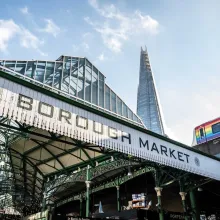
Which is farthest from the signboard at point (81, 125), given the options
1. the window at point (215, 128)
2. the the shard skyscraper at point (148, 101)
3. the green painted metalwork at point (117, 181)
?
Answer: the the shard skyscraper at point (148, 101)

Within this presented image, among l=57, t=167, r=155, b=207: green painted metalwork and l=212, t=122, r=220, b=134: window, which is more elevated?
l=212, t=122, r=220, b=134: window

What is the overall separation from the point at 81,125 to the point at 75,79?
17.7 meters

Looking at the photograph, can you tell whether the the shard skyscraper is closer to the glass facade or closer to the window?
the glass facade

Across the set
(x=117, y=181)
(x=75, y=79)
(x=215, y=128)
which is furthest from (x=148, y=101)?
(x=117, y=181)

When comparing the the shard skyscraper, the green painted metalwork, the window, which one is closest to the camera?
the green painted metalwork

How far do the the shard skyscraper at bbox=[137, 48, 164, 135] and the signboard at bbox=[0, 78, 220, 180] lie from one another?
147 m

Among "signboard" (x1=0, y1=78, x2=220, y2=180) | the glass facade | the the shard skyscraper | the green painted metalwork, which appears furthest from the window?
the the shard skyscraper

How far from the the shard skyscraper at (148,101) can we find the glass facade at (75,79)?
131854 mm

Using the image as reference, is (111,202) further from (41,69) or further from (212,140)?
(41,69)

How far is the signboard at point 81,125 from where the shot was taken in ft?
24.5

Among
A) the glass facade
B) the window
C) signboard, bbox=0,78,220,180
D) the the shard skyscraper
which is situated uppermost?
the the shard skyscraper

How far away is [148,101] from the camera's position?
17538 centimetres

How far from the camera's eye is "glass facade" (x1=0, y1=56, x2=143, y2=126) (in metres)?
22.6

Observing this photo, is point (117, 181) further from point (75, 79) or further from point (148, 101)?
point (148, 101)
